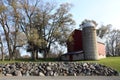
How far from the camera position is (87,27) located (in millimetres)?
60781

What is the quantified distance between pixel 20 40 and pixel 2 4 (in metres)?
8.35

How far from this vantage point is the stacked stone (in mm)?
30531

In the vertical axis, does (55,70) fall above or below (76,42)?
below

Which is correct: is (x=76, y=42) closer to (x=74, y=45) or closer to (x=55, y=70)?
(x=74, y=45)

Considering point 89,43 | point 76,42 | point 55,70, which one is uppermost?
point 76,42

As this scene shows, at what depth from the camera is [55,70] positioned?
31.9 meters

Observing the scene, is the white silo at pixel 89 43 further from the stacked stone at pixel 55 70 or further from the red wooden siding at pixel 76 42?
the stacked stone at pixel 55 70

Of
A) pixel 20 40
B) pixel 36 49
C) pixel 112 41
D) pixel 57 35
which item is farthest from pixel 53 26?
pixel 112 41

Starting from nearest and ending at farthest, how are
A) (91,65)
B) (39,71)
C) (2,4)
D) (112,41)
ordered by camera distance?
(39,71)
(91,65)
(2,4)
(112,41)

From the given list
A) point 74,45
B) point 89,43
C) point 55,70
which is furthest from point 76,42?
point 55,70

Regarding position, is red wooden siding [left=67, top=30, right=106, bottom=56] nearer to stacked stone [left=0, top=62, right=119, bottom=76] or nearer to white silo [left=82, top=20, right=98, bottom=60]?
white silo [left=82, top=20, right=98, bottom=60]

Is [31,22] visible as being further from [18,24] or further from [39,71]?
[39,71]

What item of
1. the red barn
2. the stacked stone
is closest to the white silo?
the red barn

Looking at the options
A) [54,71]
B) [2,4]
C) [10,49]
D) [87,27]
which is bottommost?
[54,71]
